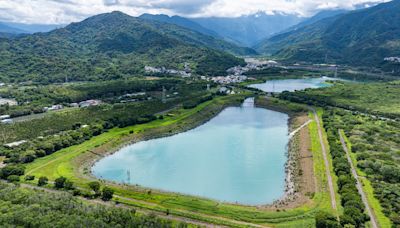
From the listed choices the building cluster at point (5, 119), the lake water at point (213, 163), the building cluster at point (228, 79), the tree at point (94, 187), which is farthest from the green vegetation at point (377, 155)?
the building cluster at point (5, 119)

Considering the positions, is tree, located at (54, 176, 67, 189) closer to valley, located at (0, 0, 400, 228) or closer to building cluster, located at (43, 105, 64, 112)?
valley, located at (0, 0, 400, 228)

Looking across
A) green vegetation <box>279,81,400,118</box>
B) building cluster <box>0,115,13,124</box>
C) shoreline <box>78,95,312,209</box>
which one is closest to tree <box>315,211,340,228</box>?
shoreline <box>78,95,312,209</box>

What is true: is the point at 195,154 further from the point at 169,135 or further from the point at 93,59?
the point at 93,59

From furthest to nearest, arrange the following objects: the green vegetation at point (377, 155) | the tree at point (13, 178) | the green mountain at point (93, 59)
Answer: the green mountain at point (93, 59) < the tree at point (13, 178) < the green vegetation at point (377, 155)

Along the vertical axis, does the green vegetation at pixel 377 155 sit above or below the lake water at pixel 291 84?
below

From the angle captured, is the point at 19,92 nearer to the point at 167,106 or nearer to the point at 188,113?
the point at 167,106

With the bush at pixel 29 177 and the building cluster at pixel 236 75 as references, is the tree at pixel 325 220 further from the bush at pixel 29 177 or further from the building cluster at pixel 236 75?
the building cluster at pixel 236 75
